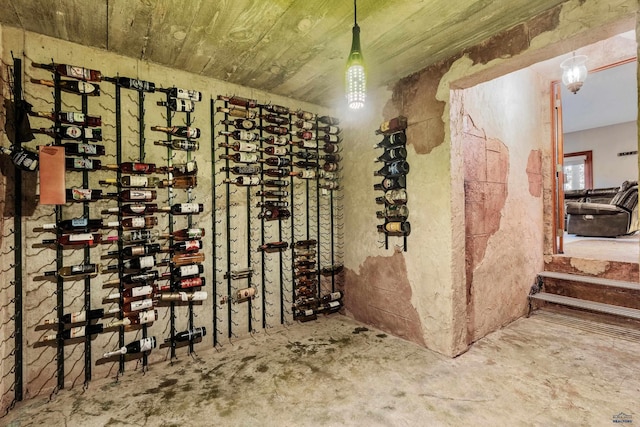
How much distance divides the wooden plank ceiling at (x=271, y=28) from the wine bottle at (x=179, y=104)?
0.96 feet

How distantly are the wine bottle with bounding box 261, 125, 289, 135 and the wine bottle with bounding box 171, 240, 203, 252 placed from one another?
4.32 ft

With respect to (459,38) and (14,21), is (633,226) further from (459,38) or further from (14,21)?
(14,21)

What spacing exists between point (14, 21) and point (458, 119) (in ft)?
10.7

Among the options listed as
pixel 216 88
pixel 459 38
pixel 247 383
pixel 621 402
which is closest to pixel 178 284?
pixel 247 383

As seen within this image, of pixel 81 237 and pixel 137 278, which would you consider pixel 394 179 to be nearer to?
pixel 137 278

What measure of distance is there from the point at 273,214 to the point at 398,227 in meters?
1.27

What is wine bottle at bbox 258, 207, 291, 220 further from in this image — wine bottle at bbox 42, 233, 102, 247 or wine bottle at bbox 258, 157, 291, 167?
wine bottle at bbox 42, 233, 102, 247

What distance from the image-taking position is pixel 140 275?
2.39 meters

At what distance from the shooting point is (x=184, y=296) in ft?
8.33

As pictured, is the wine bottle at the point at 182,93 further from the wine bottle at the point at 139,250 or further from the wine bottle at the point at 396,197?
the wine bottle at the point at 396,197

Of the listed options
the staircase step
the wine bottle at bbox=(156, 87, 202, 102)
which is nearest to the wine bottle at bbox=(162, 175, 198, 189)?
the wine bottle at bbox=(156, 87, 202, 102)

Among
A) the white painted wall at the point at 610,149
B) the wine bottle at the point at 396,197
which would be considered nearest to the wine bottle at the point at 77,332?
the wine bottle at the point at 396,197

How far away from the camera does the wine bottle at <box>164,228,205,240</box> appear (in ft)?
8.35

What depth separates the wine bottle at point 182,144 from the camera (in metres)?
2.55
